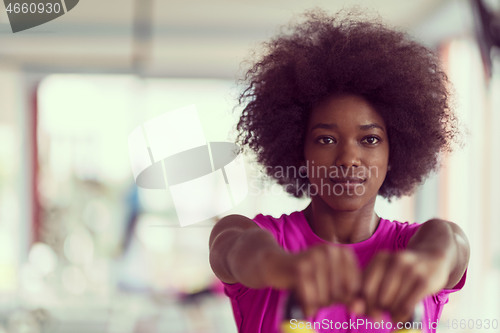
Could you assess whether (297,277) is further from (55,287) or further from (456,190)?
(55,287)

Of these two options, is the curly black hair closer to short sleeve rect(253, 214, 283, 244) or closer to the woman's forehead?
the woman's forehead

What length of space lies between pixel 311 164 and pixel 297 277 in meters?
0.37

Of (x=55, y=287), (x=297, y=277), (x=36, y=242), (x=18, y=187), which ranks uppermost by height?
(x=297, y=277)

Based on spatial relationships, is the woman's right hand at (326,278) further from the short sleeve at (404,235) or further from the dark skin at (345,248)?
the short sleeve at (404,235)

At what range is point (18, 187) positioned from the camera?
12.1 ft

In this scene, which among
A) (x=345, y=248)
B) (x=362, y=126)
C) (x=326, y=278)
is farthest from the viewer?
(x=362, y=126)

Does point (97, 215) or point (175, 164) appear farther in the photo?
point (97, 215)

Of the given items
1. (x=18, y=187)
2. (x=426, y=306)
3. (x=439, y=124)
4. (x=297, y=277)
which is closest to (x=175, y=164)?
(x=439, y=124)

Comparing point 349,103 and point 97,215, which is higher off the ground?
point 349,103

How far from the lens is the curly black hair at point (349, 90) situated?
812mm

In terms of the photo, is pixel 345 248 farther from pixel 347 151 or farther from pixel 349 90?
pixel 349 90

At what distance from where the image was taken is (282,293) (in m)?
0.72

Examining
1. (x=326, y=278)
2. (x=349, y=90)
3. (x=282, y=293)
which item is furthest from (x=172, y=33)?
(x=326, y=278)

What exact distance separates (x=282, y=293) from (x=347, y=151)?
194 millimetres
